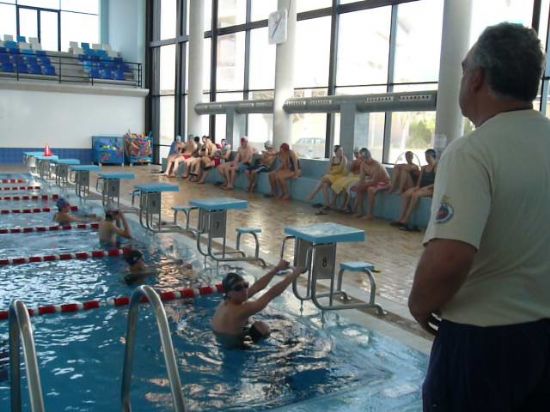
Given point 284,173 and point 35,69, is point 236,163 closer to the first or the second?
point 284,173

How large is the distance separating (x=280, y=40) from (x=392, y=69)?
9.36 feet

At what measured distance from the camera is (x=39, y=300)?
5.23 meters

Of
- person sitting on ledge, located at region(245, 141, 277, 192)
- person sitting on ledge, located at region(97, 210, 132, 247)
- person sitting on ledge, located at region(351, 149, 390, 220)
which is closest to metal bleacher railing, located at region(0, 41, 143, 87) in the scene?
person sitting on ledge, located at region(245, 141, 277, 192)

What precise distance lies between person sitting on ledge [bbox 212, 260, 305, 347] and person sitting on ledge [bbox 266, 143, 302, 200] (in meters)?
7.86

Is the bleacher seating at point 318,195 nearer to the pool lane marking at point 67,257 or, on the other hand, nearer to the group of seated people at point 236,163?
the group of seated people at point 236,163

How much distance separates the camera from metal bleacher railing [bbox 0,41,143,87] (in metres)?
20.0

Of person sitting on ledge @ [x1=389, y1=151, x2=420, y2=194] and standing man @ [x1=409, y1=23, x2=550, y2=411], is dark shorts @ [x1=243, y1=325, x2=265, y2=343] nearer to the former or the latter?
standing man @ [x1=409, y1=23, x2=550, y2=411]

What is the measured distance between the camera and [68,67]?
2178cm

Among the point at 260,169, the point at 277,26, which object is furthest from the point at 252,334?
the point at 277,26

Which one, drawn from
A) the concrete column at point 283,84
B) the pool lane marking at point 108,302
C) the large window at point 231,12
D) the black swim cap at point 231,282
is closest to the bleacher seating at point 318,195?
the concrete column at point 283,84

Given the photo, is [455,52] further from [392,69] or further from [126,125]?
[126,125]

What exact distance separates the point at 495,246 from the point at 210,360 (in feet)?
10.1

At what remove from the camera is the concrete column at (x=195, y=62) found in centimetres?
1756

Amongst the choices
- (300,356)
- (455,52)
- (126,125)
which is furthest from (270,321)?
(126,125)
